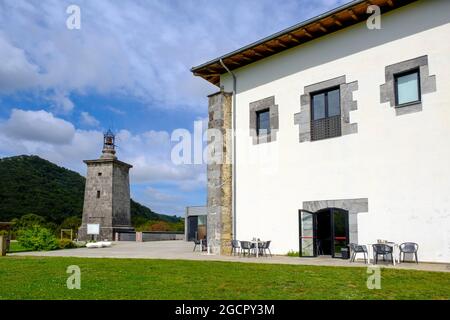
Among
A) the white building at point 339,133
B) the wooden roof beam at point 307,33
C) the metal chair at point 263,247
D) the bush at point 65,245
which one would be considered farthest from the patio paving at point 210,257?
the wooden roof beam at point 307,33

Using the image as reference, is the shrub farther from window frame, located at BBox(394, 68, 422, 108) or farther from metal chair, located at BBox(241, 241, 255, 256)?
window frame, located at BBox(394, 68, 422, 108)

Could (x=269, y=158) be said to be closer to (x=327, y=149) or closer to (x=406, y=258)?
(x=327, y=149)

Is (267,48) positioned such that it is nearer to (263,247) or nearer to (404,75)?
(404,75)

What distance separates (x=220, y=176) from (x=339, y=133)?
4719mm

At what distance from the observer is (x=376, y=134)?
475 inches

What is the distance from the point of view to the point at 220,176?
51.3ft

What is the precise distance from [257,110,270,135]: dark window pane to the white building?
4cm

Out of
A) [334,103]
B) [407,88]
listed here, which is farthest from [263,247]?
[407,88]

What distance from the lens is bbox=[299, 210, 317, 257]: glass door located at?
43.7ft

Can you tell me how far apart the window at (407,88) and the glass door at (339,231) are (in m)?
3.54

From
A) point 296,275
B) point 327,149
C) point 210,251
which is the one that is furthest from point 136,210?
point 296,275

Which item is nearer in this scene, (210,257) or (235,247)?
(210,257)

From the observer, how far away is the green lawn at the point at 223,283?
6.18 metres
